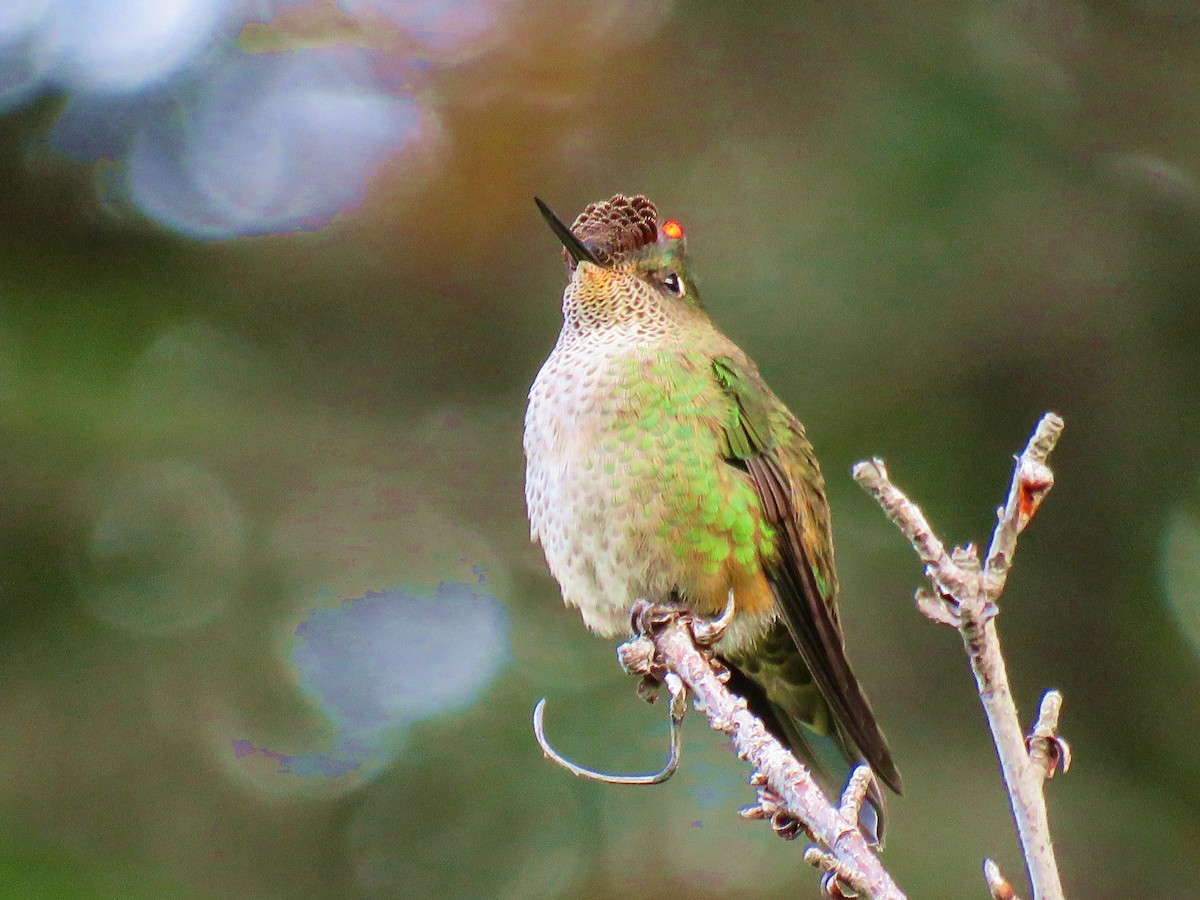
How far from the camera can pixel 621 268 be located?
3.42 m

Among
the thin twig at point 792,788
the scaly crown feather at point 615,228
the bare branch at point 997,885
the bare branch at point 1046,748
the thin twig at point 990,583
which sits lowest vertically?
the scaly crown feather at point 615,228

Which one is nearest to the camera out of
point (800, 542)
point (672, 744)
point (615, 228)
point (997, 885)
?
point (997, 885)

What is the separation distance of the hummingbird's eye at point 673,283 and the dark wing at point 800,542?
0.34 metres

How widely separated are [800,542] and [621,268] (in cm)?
86

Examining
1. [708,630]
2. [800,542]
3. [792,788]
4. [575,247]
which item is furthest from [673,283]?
[792,788]

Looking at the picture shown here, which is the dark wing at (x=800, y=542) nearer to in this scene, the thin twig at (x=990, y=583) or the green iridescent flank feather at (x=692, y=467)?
the green iridescent flank feather at (x=692, y=467)

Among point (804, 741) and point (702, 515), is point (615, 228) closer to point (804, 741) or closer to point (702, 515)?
point (702, 515)

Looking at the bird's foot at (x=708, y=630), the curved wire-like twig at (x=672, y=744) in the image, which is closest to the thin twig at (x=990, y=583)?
the curved wire-like twig at (x=672, y=744)

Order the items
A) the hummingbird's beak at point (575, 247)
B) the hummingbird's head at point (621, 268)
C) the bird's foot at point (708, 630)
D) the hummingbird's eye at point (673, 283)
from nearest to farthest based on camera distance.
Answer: the bird's foot at point (708, 630), the hummingbird's beak at point (575, 247), the hummingbird's head at point (621, 268), the hummingbird's eye at point (673, 283)

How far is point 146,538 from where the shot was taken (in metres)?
6.07

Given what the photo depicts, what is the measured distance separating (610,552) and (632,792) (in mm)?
2728

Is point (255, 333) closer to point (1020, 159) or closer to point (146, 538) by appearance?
point (146, 538)

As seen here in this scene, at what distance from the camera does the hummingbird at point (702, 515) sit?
2.88 m

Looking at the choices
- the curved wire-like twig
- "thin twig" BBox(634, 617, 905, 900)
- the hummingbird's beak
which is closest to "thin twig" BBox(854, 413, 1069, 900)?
"thin twig" BBox(634, 617, 905, 900)
